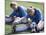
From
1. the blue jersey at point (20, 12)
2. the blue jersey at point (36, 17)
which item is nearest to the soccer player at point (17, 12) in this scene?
the blue jersey at point (20, 12)

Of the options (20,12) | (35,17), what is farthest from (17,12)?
(35,17)

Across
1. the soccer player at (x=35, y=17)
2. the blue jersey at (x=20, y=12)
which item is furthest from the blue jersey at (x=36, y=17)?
the blue jersey at (x=20, y=12)

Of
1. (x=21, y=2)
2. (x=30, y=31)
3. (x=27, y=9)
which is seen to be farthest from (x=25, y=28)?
(x=21, y=2)

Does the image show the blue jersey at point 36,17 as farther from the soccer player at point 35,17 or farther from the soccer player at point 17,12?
the soccer player at point 17,12

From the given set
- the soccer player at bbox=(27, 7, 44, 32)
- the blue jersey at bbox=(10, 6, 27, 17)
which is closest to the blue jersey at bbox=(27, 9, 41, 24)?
the soccer player at bbox=(27, 7, 44, 32)

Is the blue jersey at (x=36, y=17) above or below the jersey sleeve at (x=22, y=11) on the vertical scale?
below

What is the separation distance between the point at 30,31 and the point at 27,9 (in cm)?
34

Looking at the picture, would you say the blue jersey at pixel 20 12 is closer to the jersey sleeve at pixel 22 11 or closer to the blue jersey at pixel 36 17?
the jersey sleeve at pixel 22 11

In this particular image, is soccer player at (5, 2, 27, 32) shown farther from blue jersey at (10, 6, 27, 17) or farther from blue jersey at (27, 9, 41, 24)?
blue jersey at (27, 9, 41, 24)

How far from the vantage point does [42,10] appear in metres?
1.63

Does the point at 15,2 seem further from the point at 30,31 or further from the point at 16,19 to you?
the point at 30,31

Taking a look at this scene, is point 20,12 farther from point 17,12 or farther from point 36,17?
point 36,17

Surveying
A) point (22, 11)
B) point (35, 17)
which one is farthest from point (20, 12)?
point (35, 17)
